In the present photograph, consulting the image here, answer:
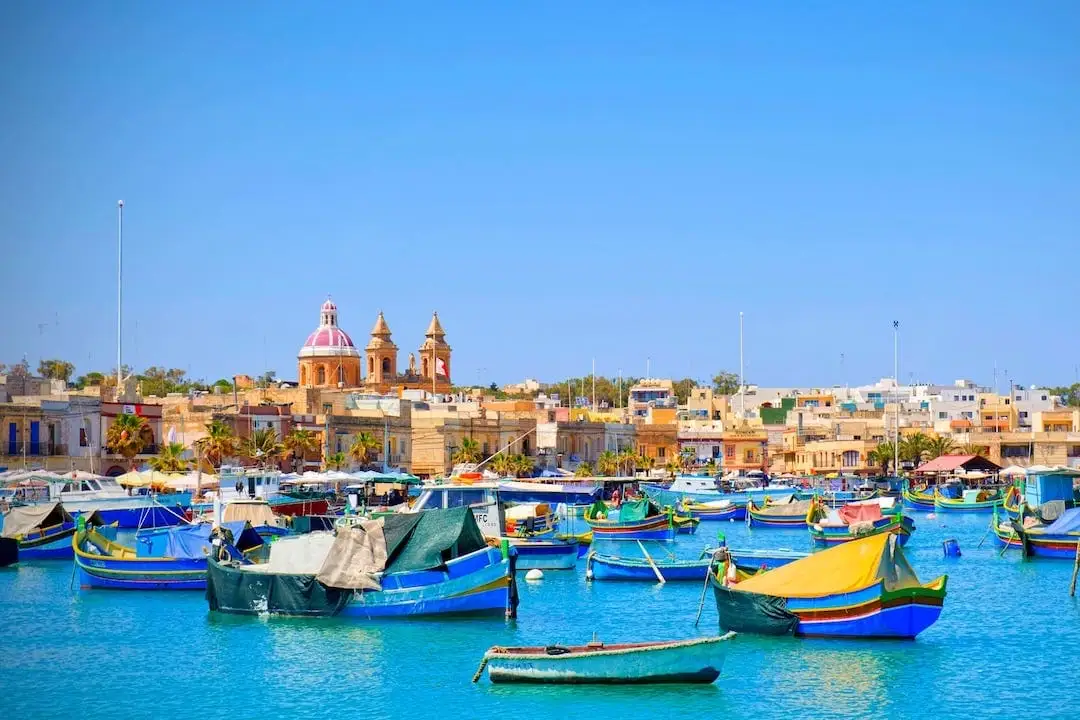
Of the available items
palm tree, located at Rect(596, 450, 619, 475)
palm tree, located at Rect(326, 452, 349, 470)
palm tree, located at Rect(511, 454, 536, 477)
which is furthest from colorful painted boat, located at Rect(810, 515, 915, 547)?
palm tree, located at Rect(596, 450, 619, 475)

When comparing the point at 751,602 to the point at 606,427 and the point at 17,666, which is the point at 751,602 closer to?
the point at 17,666

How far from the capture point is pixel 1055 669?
92.9 ft

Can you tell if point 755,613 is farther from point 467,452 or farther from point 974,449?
point 974,449

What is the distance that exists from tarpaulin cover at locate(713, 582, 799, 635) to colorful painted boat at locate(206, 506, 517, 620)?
4640 mm

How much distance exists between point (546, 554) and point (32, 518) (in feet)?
54.0

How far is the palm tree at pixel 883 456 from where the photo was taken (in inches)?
4060

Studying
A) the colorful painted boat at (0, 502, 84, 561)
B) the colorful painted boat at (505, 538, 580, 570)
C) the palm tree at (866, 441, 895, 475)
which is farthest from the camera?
the palm tree at (866, 441, 895, 475)

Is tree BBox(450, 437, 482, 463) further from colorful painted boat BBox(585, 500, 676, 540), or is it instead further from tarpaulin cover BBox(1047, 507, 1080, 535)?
tarpaulin cover BBox(1047, 507, 1080, 535)

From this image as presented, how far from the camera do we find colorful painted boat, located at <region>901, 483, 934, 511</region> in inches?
3211

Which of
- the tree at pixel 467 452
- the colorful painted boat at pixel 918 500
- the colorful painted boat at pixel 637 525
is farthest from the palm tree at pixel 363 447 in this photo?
the colorful painted boat at pixel 918 500

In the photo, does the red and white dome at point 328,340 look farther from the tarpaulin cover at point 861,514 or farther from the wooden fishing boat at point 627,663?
the wooden fishing boat at point 627,663

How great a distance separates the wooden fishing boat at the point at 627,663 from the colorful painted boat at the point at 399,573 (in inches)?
264

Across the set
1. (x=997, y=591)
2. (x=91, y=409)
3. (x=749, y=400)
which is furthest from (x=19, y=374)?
(x=749, y=400)

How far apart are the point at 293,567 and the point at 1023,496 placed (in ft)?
130
